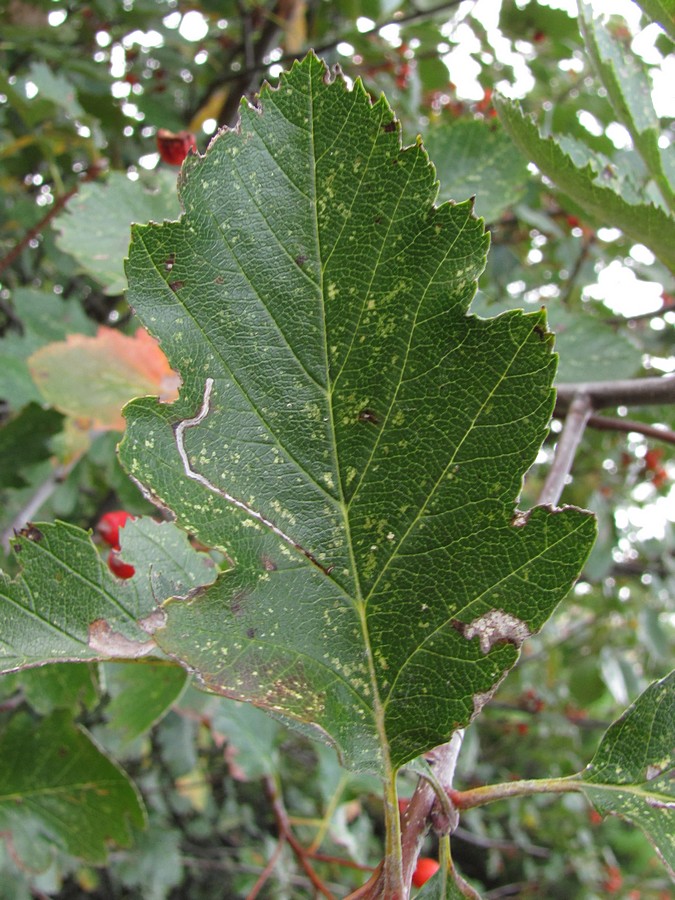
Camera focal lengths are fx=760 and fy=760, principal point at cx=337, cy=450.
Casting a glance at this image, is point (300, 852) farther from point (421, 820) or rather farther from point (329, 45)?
point (329, 45)

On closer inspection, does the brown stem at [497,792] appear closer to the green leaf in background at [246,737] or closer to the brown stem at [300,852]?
the brown stem at [300,852]

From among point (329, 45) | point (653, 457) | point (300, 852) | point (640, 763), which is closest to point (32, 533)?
point (640, 763)

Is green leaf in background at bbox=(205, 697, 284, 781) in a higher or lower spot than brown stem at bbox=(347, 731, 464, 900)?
lower

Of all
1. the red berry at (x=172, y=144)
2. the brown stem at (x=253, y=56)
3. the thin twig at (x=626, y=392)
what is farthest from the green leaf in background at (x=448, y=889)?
the brown stem at (x=253, y=56)

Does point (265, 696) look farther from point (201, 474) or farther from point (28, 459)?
point (28, 459)

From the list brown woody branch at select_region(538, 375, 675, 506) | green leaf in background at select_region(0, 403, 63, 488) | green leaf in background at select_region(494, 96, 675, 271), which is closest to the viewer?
green leaf in background at select_region(494, 96, 675, 271)

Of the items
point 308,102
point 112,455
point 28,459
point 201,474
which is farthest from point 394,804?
point 112,455

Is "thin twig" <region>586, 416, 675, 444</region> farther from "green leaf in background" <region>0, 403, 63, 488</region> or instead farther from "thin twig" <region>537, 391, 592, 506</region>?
"green leaf in background" <region>0, 403, 63, 488</region>

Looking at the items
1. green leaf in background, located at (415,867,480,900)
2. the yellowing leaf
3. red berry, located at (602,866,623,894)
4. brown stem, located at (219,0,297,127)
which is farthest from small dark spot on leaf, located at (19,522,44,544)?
red berry, located at (602,866,623,894)
